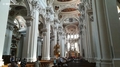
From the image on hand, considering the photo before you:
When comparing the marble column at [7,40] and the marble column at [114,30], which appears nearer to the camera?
the marble column at [114,30]

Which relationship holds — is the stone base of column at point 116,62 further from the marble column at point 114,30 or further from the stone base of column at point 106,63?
the stone base of column at point 106,63

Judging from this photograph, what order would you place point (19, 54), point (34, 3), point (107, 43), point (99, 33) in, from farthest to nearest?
point (19, 54) → point (34, 3) → point (99, 33) → point (107, 43)

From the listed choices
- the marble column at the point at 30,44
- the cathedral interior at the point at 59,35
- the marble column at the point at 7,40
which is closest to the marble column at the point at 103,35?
the cathedral interior at the point at 59,35

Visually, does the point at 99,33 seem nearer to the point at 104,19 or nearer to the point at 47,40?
the point at 104,19

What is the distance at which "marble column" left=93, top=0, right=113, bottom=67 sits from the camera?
3340 millimetres

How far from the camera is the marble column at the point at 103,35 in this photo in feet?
11.0

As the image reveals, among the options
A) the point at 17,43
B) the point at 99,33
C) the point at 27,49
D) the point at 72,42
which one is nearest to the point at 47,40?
the point at 27,49

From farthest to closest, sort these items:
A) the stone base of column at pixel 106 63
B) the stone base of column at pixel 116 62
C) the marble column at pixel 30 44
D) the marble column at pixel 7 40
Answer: the marble column at pixel 7 40 < the marble column at pixel 30 44 < the stone base of column at pixel 106 63 < the stone base of column at pixel 116 62

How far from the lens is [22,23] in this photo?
1744 cm

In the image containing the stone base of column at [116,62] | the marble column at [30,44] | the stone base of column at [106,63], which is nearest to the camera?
the stone base of column at [116,62]

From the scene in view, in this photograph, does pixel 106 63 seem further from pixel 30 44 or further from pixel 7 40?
pixel 7 40

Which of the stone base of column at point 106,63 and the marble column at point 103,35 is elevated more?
the marble column at point 103,35

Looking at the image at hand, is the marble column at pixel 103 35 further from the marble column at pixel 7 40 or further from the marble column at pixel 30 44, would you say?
the marble column at pixel 7 40

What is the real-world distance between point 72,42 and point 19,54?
875 inches
